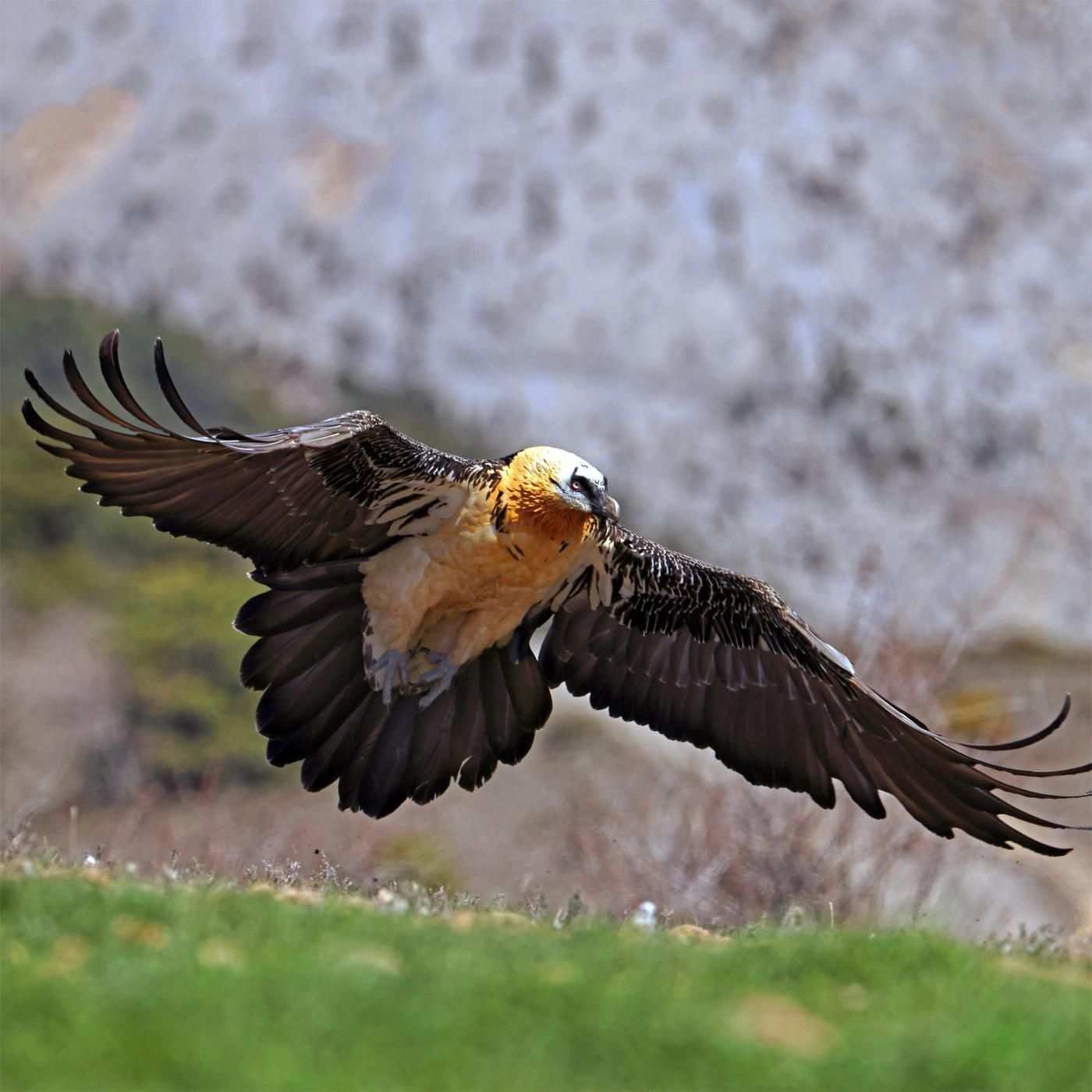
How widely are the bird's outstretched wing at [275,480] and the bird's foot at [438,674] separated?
740 mm

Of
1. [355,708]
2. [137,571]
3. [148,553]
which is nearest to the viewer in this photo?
[355,708]

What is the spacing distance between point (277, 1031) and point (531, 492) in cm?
407

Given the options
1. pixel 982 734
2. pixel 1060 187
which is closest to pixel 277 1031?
pixel 982 734

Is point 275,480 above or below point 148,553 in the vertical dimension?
below

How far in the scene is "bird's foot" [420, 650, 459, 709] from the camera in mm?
8539

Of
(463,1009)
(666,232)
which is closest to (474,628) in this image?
(463,1009)

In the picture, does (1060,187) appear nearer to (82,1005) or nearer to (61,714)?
(61,714)

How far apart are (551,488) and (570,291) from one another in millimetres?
29050

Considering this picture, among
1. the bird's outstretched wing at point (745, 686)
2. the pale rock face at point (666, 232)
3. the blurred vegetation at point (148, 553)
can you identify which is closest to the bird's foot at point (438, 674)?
the bird's outstretched wing at point (745, 686)

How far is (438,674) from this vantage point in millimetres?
8555

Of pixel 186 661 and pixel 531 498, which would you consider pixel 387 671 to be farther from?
pixel 186 661

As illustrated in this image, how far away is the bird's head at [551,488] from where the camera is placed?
7.75 meters

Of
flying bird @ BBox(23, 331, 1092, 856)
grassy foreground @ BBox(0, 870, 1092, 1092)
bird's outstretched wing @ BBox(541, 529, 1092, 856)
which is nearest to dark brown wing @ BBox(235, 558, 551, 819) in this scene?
flying bird @ BBox(23, 331, 1092, 856)

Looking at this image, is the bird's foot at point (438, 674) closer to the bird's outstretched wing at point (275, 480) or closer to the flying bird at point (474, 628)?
the flying bird at point (474, 628)
